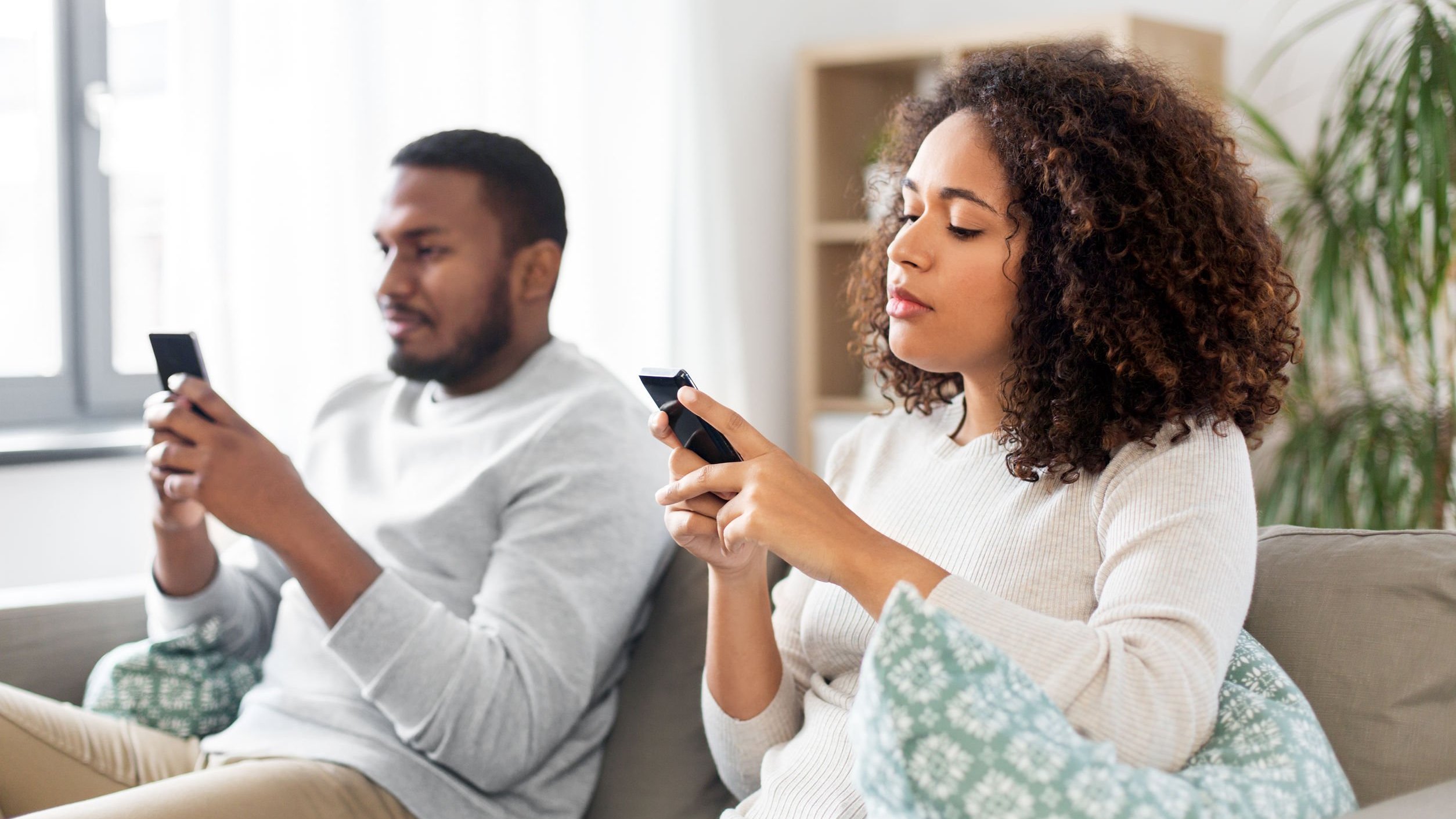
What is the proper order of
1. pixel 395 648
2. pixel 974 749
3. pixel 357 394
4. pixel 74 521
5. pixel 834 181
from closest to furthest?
pixel 974 749
pixel 395 648
pixel 357 394
pixel 74 521
pixel 834 181

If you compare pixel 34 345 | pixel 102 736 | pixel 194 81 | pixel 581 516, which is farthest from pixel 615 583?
pixel 34 345

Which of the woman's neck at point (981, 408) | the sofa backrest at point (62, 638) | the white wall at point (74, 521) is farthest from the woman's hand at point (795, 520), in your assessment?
the white wall at point (74, 521)

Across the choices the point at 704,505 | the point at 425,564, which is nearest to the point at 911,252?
the point at 704,505

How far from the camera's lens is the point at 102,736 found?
1387mm

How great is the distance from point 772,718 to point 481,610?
332 millimetres

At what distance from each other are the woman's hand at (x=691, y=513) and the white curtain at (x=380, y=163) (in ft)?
4.50

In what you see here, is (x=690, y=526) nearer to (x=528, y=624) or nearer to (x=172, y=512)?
(x=528, y=624)

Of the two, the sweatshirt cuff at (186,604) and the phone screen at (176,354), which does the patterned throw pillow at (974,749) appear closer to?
the phone screen at (176,354)

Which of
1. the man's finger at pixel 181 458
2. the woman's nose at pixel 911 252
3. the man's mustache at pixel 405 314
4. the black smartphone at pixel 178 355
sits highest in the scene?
the woman's nose at pixel 911 252

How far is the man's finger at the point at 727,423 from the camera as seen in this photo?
101cm

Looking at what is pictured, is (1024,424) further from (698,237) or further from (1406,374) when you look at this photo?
(698,237)

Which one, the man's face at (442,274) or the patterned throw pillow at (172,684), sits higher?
the man's face at (442,274)

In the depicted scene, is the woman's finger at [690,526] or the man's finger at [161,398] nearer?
the woman's finger at [690,526]

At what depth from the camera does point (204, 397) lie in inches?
50.8
